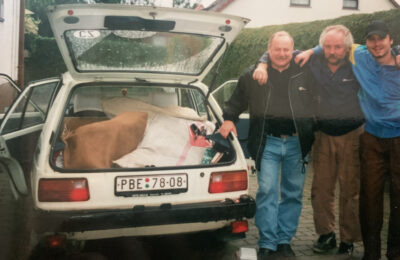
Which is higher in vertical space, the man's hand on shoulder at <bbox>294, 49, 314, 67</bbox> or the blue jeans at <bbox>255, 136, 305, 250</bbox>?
the man's hand on shoulder at <bbox>294, 49, 314, 67</bbox>

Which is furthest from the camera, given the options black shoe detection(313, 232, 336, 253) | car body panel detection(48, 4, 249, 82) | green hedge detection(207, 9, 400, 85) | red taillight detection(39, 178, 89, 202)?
green hedge detection(207, 9, 400, 85)

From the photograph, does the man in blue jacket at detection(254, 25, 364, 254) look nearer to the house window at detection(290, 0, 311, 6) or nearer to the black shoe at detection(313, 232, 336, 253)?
the black shoe at detection(313, 232, 336, 253)

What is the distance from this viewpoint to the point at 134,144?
140 inches

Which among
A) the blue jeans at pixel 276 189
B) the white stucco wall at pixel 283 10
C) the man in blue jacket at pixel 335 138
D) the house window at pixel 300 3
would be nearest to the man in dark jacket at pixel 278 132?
the blue jeans at pixel 276 189

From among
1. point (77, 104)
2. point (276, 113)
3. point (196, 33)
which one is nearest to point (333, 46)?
point (276, 113)

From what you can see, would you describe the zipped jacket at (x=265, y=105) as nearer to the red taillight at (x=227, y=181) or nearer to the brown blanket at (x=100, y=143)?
the red taillight at (x=227, y=181)

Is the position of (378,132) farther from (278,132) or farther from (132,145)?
(132,145)

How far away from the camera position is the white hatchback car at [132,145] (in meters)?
3.06

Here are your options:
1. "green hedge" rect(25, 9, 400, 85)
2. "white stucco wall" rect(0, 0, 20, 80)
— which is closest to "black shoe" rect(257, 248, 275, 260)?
"green hedge" rect(25, 9, 400, 85)

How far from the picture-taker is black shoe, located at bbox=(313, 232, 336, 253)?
12.8 ft

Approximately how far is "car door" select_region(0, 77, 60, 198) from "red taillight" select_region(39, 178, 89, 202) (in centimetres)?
55

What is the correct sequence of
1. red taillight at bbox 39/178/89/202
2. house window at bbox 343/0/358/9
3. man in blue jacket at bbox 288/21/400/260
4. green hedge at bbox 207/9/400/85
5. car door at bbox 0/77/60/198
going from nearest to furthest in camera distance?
red taillight at bbox 39/178/89/202 < man in blue jacket at bbox 288/21/400/260 < car door at bbox 0/77/60/198 < green hedge at bbox 207/9/400/85 < house window at bbox 343/0/358/9

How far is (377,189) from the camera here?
348cm

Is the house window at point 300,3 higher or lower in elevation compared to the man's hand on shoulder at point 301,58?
higher
